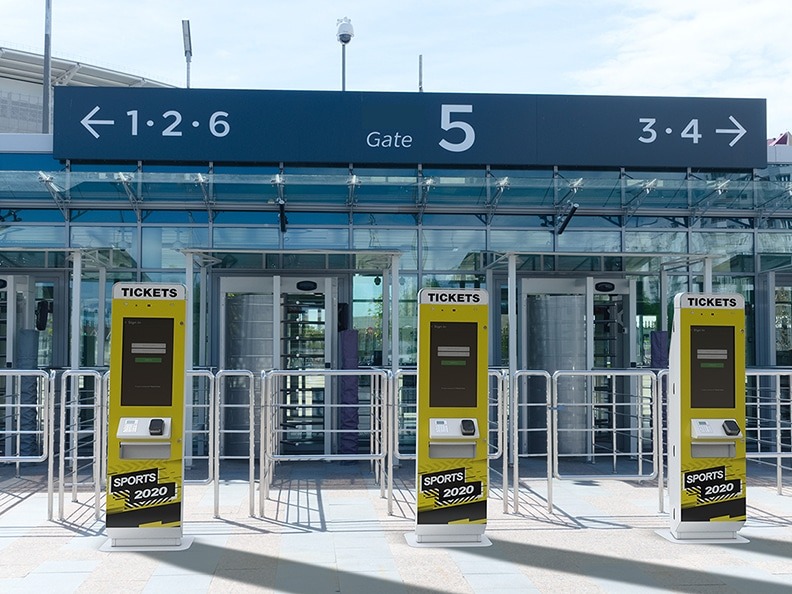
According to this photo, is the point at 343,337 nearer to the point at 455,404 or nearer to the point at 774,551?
the point at 455,404

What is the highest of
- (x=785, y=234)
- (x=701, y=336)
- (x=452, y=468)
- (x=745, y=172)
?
(x=745, y=172)

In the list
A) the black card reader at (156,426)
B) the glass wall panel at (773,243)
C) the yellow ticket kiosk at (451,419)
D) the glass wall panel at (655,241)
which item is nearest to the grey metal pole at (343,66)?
the glass wall panel at (655,241)

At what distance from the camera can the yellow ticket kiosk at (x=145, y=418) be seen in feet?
21.0

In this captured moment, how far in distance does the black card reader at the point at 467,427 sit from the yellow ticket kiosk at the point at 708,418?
5.64 feet

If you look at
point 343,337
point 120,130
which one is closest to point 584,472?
point 343,337

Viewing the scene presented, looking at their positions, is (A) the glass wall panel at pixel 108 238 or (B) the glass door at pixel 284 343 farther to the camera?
(A) the glass wall panel at pixel 108 238

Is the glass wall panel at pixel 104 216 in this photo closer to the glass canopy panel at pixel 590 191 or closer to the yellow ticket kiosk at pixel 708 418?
the glass canopy panel at pixel 590 191

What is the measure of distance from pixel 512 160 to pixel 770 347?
15.4ft

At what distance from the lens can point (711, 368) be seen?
675 cm

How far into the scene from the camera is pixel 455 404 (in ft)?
22.0

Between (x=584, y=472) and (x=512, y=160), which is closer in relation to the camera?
(x=584, y=472)

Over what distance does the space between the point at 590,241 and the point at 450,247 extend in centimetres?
212

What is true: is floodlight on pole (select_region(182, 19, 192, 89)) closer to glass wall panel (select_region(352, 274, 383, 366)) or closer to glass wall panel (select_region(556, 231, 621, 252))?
glass wall panel (select_region(352, 274, 383, 366))

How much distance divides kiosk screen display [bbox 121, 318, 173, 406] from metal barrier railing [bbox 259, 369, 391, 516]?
3.72 ft
